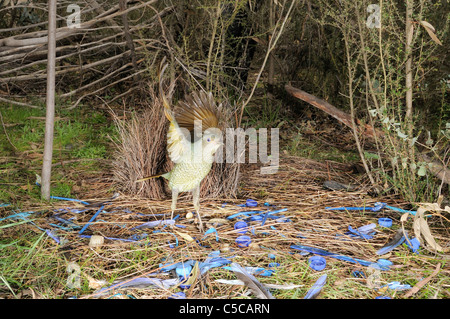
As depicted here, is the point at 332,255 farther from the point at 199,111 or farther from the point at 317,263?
the point at 199,111

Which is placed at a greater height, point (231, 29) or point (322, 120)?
point (231, 29)

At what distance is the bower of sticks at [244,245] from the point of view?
6.20 feet

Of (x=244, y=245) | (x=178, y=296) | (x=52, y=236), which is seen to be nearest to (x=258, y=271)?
(x=244, y=245)

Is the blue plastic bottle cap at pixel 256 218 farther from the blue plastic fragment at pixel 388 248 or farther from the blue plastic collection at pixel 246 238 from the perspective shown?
the blue plastic fragment at pixel 388 248

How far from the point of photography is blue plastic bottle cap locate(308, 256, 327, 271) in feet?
6.66

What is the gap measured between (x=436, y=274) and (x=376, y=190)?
0.96 meters

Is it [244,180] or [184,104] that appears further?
[244,180]

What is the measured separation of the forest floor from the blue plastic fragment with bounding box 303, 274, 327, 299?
2cm

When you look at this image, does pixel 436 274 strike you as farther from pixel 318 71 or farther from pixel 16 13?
pixel 16 13

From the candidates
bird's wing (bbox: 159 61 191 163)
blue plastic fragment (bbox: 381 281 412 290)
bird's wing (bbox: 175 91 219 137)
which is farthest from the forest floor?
bird's wing (bbox: 175 91 219 137)

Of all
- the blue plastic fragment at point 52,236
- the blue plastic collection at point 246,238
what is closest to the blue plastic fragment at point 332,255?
the blue plastic collection at point 246,238

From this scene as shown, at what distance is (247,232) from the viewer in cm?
238
